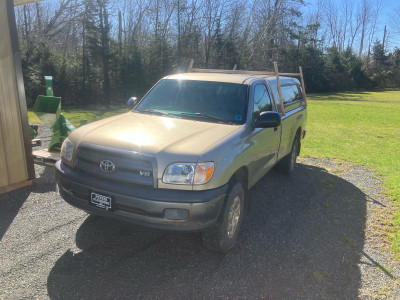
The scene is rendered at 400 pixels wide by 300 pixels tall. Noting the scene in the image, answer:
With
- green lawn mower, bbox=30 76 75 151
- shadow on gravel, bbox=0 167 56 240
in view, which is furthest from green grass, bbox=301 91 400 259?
green lawn mower, bbox=30 76 75 151

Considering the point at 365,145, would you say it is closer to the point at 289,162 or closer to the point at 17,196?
the point at 289,162

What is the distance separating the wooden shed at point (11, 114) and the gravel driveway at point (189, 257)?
33 cm

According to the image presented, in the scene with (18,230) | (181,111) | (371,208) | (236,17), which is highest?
(236,17)

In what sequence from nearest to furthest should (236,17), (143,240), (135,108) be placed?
(143,240) < (135,108) < (236,17)

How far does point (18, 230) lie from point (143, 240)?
154 cm

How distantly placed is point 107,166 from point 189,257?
1337 mm

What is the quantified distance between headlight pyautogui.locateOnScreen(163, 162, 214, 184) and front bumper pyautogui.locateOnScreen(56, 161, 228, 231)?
0.10 metres

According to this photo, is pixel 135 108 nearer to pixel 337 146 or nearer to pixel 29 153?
pixel 29 153

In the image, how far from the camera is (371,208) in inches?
211

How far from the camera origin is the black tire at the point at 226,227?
11.2 ft

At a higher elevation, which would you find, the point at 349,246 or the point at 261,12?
the point at 261,12

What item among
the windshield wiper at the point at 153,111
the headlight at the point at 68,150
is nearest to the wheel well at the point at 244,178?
the windshield wiper at the point at 153,111

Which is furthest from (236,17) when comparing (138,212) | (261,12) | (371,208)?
(138,212)

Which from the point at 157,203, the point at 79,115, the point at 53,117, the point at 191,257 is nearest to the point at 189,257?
the point at 191,257
